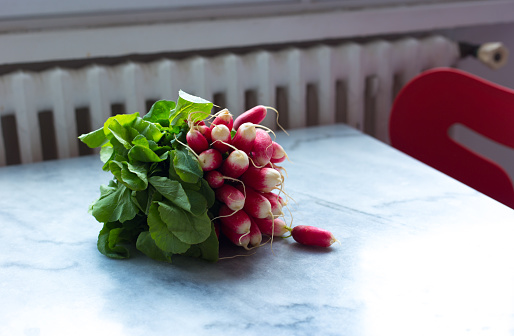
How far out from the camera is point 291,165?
1314mm

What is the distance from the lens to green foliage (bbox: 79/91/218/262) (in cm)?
84

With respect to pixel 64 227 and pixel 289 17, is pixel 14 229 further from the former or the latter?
pixel 289 17

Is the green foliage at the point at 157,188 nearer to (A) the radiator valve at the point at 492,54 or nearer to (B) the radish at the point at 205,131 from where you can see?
(B) the radish at the point at 205,131

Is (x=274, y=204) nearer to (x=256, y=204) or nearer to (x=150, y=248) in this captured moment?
(x=256, y=204)

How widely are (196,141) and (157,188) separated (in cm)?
9

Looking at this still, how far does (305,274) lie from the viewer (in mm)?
852

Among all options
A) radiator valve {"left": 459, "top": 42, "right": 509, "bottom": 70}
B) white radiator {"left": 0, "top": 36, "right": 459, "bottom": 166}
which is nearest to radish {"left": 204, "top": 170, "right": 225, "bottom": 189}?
A: white radiator {"left": 0, "top": 36, "right": 459, "bottom": 166}

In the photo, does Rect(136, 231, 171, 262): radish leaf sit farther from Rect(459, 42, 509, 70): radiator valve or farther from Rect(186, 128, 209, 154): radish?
Rect(459, 42, 509, 70): radiator valve

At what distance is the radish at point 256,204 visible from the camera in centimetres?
89

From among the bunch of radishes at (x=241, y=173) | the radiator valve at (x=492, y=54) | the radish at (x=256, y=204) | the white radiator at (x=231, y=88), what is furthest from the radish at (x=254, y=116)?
the radiator valve at (x=492, y=54)

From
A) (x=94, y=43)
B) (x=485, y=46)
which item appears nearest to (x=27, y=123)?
(x=94, y=43)

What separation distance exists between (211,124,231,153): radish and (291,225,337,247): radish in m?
0.19

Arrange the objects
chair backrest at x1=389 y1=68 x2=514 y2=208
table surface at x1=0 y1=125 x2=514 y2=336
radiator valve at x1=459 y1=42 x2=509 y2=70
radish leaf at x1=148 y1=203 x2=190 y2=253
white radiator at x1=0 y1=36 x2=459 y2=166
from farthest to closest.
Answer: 1. radiator valve at x1=459 y1=42 x2=509 y2=70
2. white radiator at x1=0 y1=36 x2=459 y2=166
3. chair backrest at x1=389 y1=68 x2=514 y2=208
4. radish leaf at x1=148 y1=203 x2=190 y2=253
5. table surface at x1=0 y1=125 x2=514 y2=336

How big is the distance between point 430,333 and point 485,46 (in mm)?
1275
